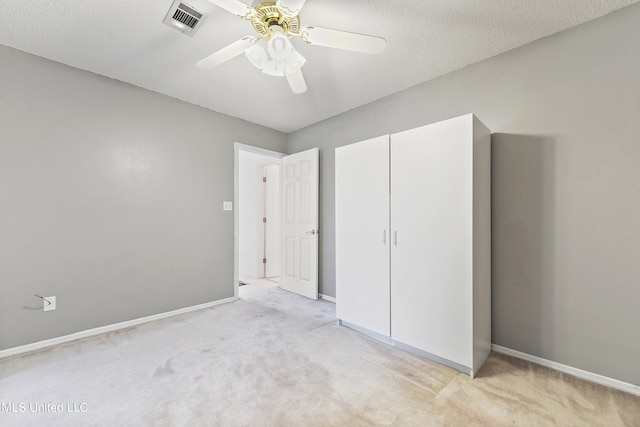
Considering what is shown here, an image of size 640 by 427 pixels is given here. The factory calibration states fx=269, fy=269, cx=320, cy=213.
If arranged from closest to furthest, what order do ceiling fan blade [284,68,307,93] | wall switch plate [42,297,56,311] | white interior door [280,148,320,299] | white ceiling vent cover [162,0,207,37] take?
white ceiling vent cover [162,0,207,37]
ceiling fan blade [284,68,307,93]
wall switch plate [42,297,56,311]
white interior door [280,148,320,299]

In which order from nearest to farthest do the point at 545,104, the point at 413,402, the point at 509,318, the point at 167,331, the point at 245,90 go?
the point at 413,402, the point at 545,104, the point at 509,318, the point at 167,331, the point at 245,90

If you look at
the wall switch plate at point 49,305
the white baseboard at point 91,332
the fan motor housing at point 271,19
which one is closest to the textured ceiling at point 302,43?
the fan motor housing at point 271,19

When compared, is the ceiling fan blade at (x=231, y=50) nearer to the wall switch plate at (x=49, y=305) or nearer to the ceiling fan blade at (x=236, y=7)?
the ceiling fan blade at (x=236, y=7)

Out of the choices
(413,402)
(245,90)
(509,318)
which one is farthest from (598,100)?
(245,90)

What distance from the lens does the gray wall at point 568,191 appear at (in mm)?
1747

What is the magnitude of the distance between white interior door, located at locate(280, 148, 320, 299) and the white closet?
110 cm

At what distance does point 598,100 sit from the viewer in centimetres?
185

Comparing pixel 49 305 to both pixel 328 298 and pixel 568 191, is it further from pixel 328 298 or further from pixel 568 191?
pixel 568 191

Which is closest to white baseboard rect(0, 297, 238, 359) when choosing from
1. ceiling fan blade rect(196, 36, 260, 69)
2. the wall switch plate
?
the wall switch plate

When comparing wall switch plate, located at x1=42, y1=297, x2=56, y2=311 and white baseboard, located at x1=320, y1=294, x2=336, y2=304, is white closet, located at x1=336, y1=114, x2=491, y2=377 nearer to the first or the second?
white baseboard, located at x1=320, y1=294, x2=336, y2=304

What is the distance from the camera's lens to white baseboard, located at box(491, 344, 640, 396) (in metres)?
1.71

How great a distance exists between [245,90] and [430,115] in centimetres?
195

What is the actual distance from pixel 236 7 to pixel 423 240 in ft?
6.37

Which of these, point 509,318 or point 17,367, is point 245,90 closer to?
point 17,367
